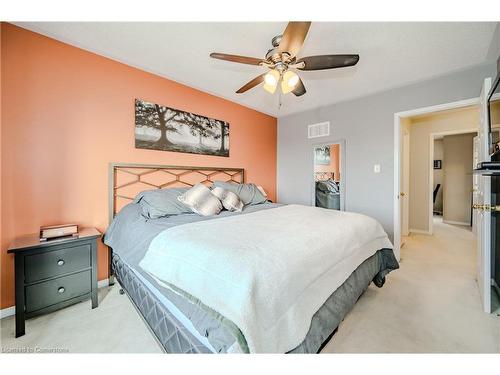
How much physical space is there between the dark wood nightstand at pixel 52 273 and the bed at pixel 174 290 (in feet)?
0.78

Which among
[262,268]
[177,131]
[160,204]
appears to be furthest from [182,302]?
[177,131]

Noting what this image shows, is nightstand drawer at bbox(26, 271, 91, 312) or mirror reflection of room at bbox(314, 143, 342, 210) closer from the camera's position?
nightstand drawer at bbox(26, 271, 91, 312)

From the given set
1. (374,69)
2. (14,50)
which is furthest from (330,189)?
(14,50)

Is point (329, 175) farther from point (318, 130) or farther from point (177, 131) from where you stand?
point (177, 131)

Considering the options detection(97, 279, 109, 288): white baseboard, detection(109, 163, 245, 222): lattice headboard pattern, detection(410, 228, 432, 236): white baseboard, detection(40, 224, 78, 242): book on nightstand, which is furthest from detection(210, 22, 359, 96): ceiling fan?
detection(410, 228, 432, 236): white baseboard

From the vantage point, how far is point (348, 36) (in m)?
1.82

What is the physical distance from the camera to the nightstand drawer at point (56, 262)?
59.6 inches

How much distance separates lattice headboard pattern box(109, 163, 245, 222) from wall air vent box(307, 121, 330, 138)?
1.88 meters

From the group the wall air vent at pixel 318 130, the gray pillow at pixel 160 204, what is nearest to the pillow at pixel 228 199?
the gray pillow at pixel 160 204

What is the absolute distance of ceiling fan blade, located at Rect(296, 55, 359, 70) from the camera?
1559mm

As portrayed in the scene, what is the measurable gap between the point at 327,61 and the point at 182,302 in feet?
6.49

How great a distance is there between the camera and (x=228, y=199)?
2400 mm

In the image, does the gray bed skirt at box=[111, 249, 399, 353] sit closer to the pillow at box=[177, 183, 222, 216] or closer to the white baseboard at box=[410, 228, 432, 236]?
the pillow at box=[177, 183, 222, 216]

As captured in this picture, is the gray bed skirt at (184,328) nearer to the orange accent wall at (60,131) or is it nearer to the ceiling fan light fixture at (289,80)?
the orange accent wall at (60,131)
